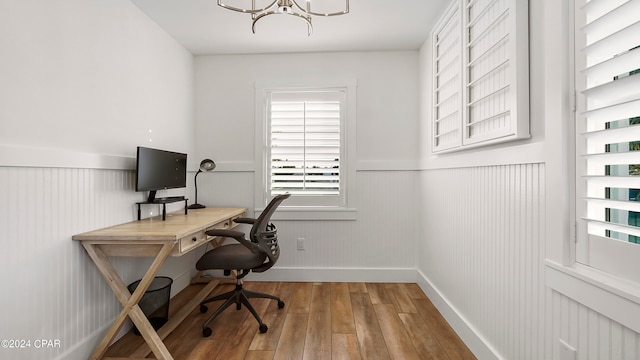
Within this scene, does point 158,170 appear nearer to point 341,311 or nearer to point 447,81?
point 341,311

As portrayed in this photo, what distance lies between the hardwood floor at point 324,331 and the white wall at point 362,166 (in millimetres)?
350

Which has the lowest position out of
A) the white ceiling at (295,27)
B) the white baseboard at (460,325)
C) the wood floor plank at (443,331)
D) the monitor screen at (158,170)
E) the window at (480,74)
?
the wood floor plank at (443,331)

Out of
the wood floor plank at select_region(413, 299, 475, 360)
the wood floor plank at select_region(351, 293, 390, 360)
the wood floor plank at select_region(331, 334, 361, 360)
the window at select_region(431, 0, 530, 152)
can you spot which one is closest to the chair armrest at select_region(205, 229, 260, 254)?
the wood floor plank at select_region(331, 334, 361, 360)

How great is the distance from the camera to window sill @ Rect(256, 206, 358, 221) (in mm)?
3197

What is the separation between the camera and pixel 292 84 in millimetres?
3201

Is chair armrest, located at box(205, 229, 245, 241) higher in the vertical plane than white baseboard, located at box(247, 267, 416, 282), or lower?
higher

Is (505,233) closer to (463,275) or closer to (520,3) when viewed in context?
(463,275)

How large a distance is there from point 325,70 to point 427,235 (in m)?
2.00

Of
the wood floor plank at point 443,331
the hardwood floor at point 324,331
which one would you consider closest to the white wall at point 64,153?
the hardwood floor at point 324,331

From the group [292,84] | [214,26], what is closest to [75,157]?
[214,26]

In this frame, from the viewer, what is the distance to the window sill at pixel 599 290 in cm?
94

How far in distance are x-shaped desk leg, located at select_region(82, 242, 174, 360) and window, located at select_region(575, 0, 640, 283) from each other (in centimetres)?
201

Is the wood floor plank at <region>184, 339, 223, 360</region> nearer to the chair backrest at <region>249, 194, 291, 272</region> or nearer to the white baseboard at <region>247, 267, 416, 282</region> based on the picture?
the chair backrest at <region>249, 194, 291, 272</region>

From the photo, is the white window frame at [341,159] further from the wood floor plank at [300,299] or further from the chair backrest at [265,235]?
the chair backrest at [265,235]
